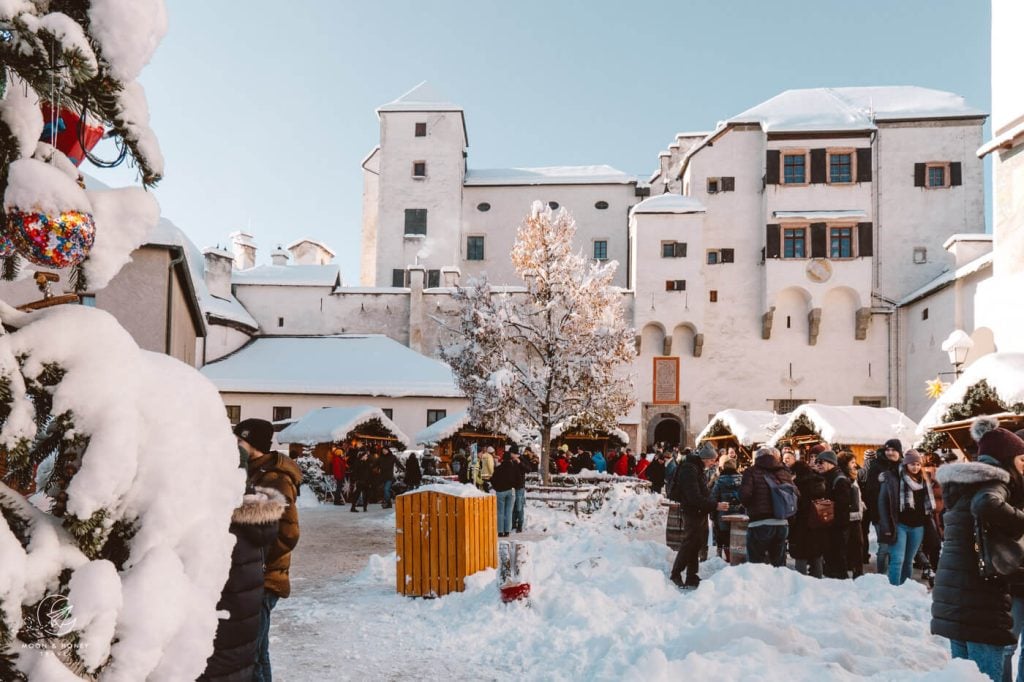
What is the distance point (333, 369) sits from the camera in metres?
36.1

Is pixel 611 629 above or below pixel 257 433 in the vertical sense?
below

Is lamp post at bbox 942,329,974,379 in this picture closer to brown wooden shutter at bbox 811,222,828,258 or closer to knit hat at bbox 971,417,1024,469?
knit hat at bbox 971,417,1024,469

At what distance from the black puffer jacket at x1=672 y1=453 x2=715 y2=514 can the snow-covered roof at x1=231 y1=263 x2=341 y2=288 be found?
107ft

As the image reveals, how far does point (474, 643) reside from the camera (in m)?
7.05

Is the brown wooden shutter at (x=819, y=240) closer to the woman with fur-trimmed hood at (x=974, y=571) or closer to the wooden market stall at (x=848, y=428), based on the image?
the wooden market stall at (x=848, y=428)

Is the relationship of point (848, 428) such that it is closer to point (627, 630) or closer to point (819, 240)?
point (627, 630)

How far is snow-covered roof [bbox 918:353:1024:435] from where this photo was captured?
41.4 ft

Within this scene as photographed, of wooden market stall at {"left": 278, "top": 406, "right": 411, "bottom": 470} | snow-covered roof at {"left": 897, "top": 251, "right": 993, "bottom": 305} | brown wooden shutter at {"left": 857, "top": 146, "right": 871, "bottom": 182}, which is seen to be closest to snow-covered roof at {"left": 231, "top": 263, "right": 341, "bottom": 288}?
wooden market stall at {"left": 278, "top": 406, "right": 411, "bottom": 470}

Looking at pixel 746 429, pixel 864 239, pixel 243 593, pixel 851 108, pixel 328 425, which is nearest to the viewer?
pixel 243 593

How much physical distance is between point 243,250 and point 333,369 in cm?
1311

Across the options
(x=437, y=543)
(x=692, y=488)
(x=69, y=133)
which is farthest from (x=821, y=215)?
(x=69, y=133)

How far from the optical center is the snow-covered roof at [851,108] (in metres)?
37.5

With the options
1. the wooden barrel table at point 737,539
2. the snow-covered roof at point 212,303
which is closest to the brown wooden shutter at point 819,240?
the snow-covered roof at point 212,303

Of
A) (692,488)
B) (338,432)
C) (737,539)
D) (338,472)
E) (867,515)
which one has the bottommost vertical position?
(338,472)
